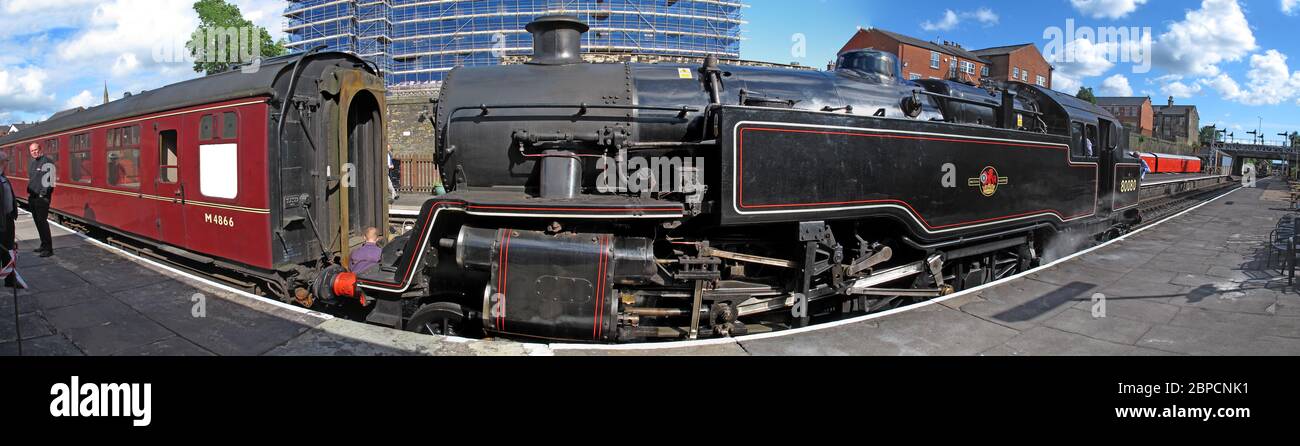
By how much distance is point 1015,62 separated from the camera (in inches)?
2051

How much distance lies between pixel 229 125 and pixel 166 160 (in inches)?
81.9

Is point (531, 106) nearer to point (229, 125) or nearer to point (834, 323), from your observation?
point (834, 323)

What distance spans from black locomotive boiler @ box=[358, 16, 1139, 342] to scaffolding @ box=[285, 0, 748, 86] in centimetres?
3267

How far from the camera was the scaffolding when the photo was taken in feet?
125

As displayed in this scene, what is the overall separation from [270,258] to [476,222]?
9.20ft

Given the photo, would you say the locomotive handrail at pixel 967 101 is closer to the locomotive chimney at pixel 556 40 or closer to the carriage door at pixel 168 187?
the locomotive chimney at pixel 556 40

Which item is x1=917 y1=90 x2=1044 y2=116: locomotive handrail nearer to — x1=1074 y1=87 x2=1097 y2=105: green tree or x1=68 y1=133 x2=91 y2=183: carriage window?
x1=68 y1=133 x2=91 y2=183: carriage window

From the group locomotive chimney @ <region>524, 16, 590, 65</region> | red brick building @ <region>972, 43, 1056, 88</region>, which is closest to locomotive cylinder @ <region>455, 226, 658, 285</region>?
locomotive chimney @ <region>524, 16, 590, 65</region>

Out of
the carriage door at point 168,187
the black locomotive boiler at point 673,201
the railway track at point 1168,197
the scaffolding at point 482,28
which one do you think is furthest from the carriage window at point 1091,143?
the scaffolding at point 482,28

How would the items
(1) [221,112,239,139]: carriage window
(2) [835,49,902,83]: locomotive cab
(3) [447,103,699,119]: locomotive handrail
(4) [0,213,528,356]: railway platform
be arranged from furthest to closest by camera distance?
(2) [835,49,902,83]: locomotive cab
(1) [221,112,239,139]: carriage window
(3) [447,103,699,119]: locomotive handrail
(4) [0,213,528,356]: railway platform

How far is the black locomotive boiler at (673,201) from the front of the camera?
399cm

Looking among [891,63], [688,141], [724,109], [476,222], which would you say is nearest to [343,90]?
[476,222]

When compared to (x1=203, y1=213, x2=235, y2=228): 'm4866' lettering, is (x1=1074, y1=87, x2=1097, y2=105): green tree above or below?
above

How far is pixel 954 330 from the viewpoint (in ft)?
14.6
